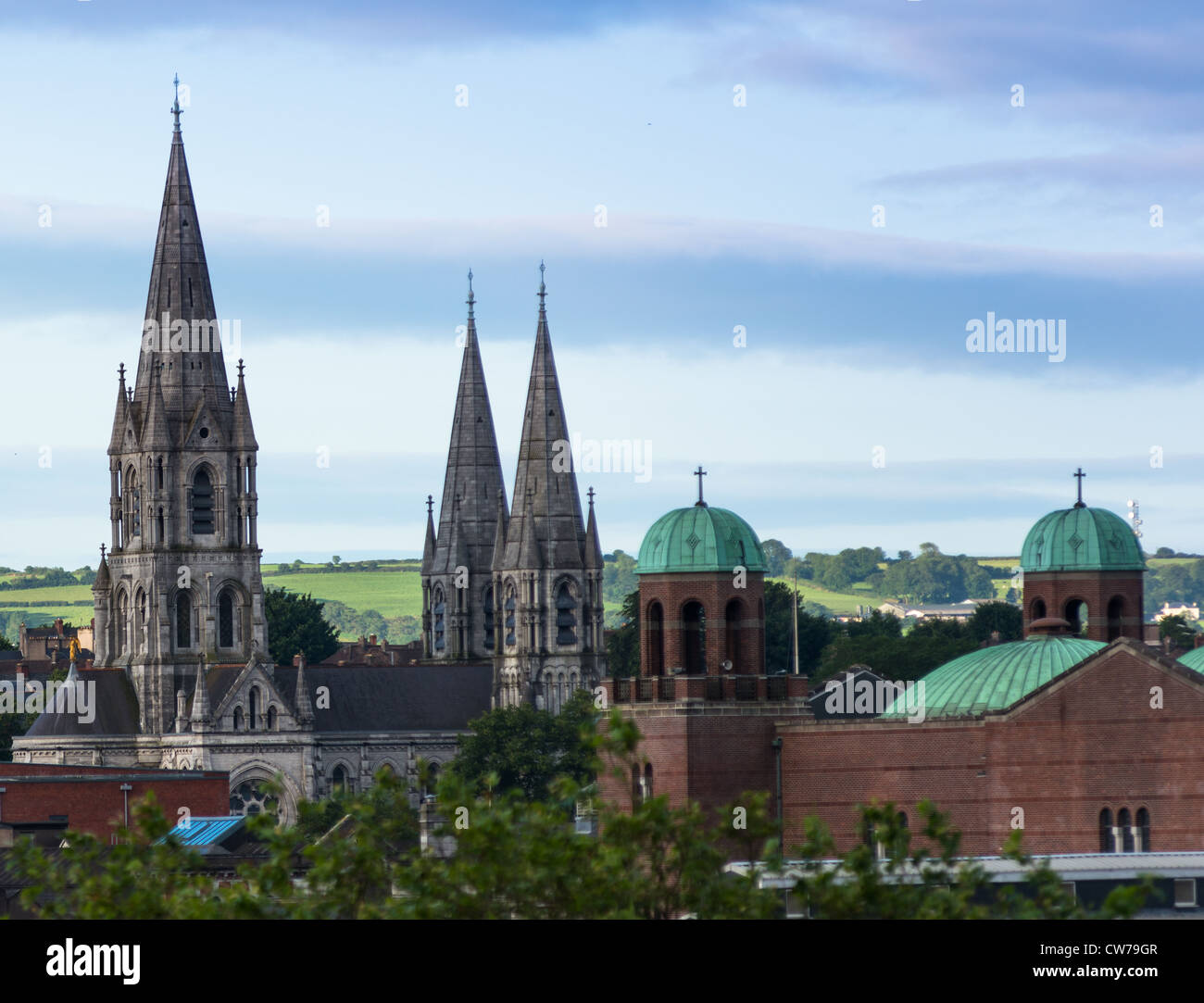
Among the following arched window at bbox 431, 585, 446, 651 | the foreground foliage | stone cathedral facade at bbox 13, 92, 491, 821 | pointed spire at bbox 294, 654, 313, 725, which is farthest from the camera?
arched window at bbox 431, 585, 446, 651

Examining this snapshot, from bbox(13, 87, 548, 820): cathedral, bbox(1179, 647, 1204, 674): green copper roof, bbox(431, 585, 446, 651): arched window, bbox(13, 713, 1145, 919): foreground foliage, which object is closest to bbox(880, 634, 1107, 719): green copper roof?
bbox(1179, 647, 1204, 674): green copper roof

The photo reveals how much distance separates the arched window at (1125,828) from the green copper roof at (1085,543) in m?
12.1

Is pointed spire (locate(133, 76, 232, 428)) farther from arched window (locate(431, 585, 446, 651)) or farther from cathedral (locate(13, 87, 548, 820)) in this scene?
arched window (locate(431, 585, 446, 651))

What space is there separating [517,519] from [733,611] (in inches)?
3624

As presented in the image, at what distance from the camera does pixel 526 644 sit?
168000mm

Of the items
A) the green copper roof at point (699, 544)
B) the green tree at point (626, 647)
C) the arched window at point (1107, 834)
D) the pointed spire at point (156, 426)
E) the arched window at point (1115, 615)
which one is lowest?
the arched window at point (1107, 834)

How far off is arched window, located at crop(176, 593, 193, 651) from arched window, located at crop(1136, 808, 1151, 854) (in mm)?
89766

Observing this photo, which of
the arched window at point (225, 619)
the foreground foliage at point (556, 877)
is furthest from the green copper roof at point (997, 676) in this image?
the arched window at point (225, 619)

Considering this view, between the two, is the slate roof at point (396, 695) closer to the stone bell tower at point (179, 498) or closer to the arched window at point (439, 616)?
the stone bell tower at point (179, 498)

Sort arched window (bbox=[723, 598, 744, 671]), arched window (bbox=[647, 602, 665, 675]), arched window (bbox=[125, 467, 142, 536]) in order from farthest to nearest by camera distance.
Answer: arched window (bbox=[125, 467, 142, 536])
arched window (bbox=[647, 602, 665, 675])
arched window (bbox=[723, 598, 744, 671])

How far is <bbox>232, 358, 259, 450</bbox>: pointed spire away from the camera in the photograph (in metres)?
157

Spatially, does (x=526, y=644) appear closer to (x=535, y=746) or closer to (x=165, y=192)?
(x=535, y=746)

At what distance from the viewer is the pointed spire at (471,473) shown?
180 m
